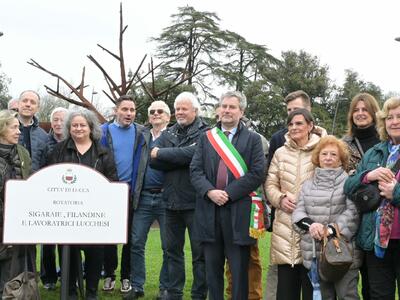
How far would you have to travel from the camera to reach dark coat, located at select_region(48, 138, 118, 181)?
566cm

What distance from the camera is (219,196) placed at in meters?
5.00

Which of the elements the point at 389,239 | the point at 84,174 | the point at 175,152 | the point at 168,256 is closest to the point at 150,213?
the point at 168,256

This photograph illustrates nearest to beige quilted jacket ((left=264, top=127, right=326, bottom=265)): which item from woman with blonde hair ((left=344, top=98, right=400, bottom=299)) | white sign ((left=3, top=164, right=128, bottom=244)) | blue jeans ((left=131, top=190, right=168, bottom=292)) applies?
woman with blonde hair ((left=344, top=98, right=400, bottom=299))

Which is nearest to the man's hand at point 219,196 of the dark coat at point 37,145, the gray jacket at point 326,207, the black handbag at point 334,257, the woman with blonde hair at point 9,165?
the gray jacket at point 326,207

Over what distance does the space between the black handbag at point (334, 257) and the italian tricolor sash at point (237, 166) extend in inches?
27.6

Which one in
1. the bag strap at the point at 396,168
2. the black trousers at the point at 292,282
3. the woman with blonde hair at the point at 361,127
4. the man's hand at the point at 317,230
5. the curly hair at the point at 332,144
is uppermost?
the woman with blonde hair at the point at 361,127

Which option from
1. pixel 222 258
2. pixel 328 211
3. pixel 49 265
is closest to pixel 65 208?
pixel 222 258

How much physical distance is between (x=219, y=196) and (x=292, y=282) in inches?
41.1

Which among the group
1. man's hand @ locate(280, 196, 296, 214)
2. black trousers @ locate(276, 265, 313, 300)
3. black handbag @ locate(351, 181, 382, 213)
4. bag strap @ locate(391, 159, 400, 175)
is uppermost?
bag strap @ locate(391, 159, 400, 175)

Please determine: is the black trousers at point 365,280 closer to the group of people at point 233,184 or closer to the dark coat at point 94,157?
the group of people at point 233,184

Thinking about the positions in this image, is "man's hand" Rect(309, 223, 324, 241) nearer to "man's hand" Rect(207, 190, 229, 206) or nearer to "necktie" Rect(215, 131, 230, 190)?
"man's hand" Rect(207, 190, 229, 206)

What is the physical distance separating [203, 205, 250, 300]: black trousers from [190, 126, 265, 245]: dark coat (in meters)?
0.07

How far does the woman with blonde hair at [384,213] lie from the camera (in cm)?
429

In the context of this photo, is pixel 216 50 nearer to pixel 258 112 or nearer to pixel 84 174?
pixel 258 112
